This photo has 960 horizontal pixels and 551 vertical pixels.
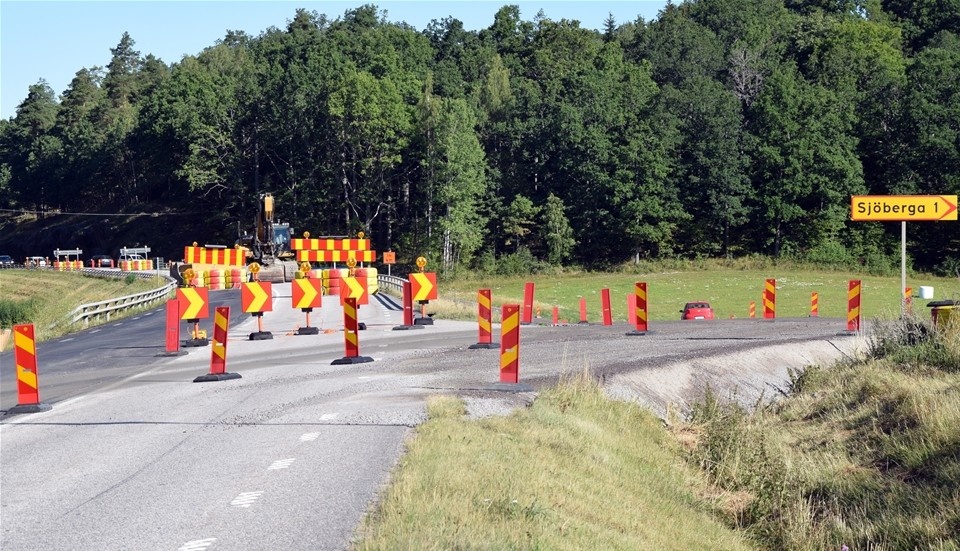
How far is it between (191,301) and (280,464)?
14.5 metres

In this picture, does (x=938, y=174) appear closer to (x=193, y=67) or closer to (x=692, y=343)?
(x=692, y=343)

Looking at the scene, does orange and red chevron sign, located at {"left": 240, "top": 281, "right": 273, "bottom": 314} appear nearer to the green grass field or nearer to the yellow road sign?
the yellow road sign

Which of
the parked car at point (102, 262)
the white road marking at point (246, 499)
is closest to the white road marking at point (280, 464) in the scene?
the white road marking at point (246, 499)

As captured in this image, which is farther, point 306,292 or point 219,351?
point 306,292

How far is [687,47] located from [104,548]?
112099 millimetres

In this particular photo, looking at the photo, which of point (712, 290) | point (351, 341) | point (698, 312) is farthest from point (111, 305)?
point (712, 290)

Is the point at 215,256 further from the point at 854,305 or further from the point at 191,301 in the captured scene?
the point at 854,305

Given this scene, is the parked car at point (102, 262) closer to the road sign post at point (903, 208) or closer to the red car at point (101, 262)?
the red car at point (101, 262)

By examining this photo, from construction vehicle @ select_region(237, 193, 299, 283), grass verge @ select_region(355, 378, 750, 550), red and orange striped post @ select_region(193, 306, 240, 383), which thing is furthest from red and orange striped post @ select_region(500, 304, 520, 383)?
construction vehicle @ select_region(237, 193, 299, 283)

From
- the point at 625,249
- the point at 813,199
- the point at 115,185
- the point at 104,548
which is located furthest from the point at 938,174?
the point at 115,185

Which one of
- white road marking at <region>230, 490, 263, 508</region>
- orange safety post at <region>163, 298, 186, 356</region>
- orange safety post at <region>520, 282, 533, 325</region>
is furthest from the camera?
orange safety post at <region>520, 282, 533, 325</region>

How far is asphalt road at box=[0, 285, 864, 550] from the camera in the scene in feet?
28.0

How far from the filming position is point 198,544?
7867mm

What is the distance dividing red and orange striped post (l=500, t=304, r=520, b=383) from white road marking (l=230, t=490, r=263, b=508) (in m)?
6.98
